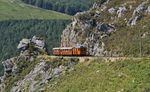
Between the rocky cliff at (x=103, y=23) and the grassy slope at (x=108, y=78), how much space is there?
3809cm

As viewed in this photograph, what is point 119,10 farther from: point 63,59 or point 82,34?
point 63,59

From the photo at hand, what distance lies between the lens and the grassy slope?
290 ft

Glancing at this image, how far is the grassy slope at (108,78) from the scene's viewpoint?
290ft

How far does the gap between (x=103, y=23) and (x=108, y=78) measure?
69.0 metres

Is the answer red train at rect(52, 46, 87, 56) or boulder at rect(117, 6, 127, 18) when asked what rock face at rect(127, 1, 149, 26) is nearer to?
boulder at rect(117, 6, 127, 18)

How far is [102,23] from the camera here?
534ft

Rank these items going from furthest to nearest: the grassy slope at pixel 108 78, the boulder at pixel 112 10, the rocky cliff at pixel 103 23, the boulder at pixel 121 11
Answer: the boulder at pixel 112 10 → the boulder at pixel 121 11 → the rocky cliff at pixel 103 23 → the grassy slope at pixel 108 78

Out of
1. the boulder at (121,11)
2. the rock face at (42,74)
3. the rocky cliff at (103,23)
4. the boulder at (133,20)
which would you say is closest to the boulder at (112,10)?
the rocky cliff at (103,23)

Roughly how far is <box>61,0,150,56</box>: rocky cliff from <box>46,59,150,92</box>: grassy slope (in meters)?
38.1

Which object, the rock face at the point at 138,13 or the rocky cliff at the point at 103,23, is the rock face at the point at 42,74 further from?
the rock face at the point at 138,13

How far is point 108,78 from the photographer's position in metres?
94.9

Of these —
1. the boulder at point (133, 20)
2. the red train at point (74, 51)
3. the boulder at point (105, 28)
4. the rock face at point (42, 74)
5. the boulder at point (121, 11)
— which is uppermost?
the boulder at point (121, 11)

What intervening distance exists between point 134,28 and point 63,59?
36226 mm

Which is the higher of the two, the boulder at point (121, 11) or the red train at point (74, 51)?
the boulder at point (121, 11)
